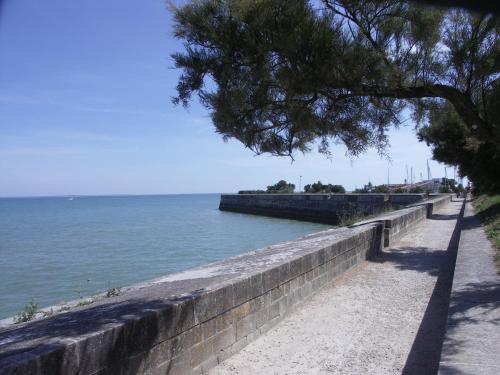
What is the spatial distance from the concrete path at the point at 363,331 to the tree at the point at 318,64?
2.00 meters

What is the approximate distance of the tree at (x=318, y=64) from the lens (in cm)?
454

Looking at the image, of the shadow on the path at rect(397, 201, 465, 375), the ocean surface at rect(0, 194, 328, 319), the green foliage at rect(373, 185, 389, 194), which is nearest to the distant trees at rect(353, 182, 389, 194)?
the green foliage at rect(373, 185, 389, 194)

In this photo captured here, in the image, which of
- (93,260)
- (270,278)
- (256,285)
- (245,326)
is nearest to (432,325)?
(270,278)

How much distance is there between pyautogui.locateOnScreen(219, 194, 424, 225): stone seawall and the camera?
127 feet

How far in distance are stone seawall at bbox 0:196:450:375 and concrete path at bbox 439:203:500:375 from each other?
1852 mm

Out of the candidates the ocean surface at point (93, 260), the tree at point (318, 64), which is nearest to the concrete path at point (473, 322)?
the tree at point (318, 64)

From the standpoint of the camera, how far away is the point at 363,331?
215 inches

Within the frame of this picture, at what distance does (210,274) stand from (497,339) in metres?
3.04

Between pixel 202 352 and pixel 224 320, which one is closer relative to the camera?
pixel 202 352

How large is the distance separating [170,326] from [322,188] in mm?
55986

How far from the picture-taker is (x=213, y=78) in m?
4.84

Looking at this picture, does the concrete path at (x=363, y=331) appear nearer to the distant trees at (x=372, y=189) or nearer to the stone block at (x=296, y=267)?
the stone block at (x=296, y=267)

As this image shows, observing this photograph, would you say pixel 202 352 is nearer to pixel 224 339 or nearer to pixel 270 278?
pixel 224 339

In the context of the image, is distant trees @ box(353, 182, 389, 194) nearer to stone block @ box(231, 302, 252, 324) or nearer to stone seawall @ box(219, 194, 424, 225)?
stone seawall @ box(219, 194, 424, 225)
